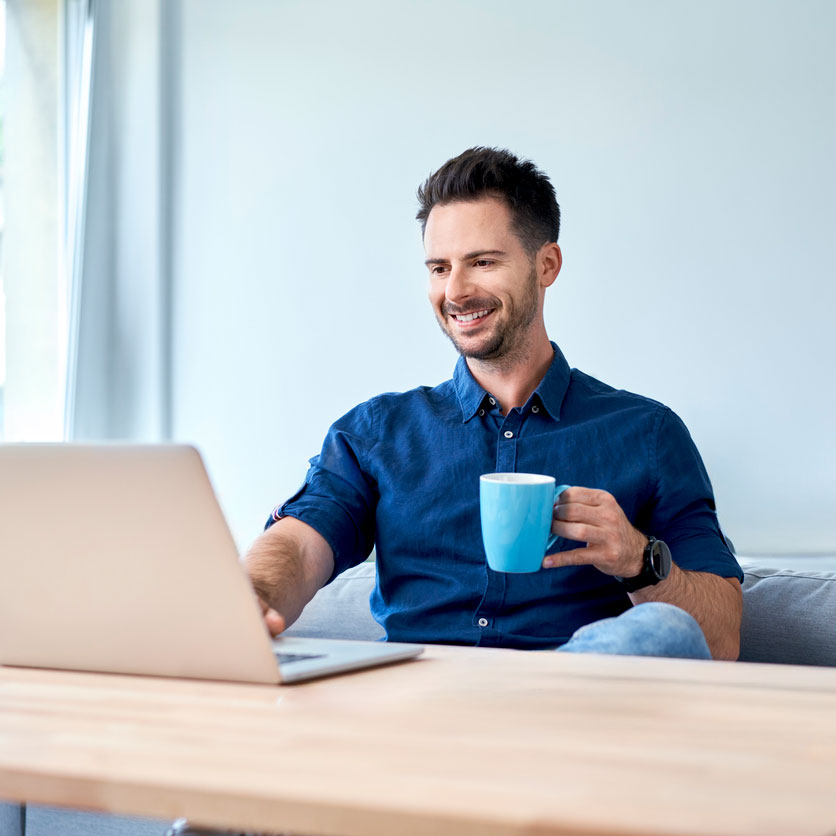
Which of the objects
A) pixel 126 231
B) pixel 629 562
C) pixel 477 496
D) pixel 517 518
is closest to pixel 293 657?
pixel 517 518

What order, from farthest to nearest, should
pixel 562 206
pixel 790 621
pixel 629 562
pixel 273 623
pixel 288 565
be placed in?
pixel 562 206 → pixel 790 621 → pixel 288 565 → pixel 629 562 → pixel 273 623

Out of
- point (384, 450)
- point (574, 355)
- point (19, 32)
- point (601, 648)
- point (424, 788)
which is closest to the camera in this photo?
point (424, 788)

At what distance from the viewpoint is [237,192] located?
9.02 feet

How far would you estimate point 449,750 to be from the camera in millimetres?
549

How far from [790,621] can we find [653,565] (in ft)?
1.56

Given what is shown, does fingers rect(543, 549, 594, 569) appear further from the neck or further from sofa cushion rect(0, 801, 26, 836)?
sofa cushion rect(0, 801, 26, 836)

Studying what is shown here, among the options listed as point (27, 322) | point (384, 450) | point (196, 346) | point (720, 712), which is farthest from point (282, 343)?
point (720, 712)

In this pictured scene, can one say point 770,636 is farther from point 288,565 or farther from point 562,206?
point 562,206

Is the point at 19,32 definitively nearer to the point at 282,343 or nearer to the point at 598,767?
the point at 282,343

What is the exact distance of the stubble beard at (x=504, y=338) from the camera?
1.57 meters

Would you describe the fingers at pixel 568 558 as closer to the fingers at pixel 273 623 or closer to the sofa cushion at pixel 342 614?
the fingers at pixel 273 623

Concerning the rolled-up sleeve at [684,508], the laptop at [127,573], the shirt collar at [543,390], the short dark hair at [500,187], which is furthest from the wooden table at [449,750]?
the short dark hair at [500,187]

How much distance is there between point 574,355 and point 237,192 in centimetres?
104

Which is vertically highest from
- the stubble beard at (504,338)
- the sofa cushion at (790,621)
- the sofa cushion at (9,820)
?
the stubble beard at (504,338)
